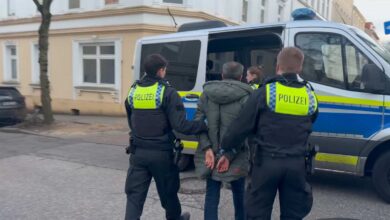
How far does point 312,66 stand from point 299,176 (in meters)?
2.68

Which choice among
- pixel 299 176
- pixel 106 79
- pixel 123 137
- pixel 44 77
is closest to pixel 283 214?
pixel 299 176

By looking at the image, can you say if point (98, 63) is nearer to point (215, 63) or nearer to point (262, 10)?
point (262, 10)

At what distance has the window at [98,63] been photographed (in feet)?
48.3

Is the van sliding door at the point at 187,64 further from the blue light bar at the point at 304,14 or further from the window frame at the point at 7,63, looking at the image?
the window frame at the point at 7,63

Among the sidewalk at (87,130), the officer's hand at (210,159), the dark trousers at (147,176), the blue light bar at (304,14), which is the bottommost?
the sidewalk at (87,130)

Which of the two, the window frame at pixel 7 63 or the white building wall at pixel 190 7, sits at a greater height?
the white building wall at pixel 190 7

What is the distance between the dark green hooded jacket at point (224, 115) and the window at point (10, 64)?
17.5 meters

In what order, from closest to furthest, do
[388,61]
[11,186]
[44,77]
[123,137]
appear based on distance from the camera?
[388,61]
[11,186]
[123,137]
[44,77]

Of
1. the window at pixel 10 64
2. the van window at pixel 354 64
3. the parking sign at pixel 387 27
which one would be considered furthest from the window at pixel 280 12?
the van window at pixel 354 64

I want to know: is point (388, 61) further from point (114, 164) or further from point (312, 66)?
point (114, 164)

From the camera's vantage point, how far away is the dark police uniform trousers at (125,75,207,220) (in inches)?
138

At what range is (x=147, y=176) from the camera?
3.65 m

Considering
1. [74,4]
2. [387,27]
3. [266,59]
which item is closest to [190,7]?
[74,4]

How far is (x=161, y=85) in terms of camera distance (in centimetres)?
358
